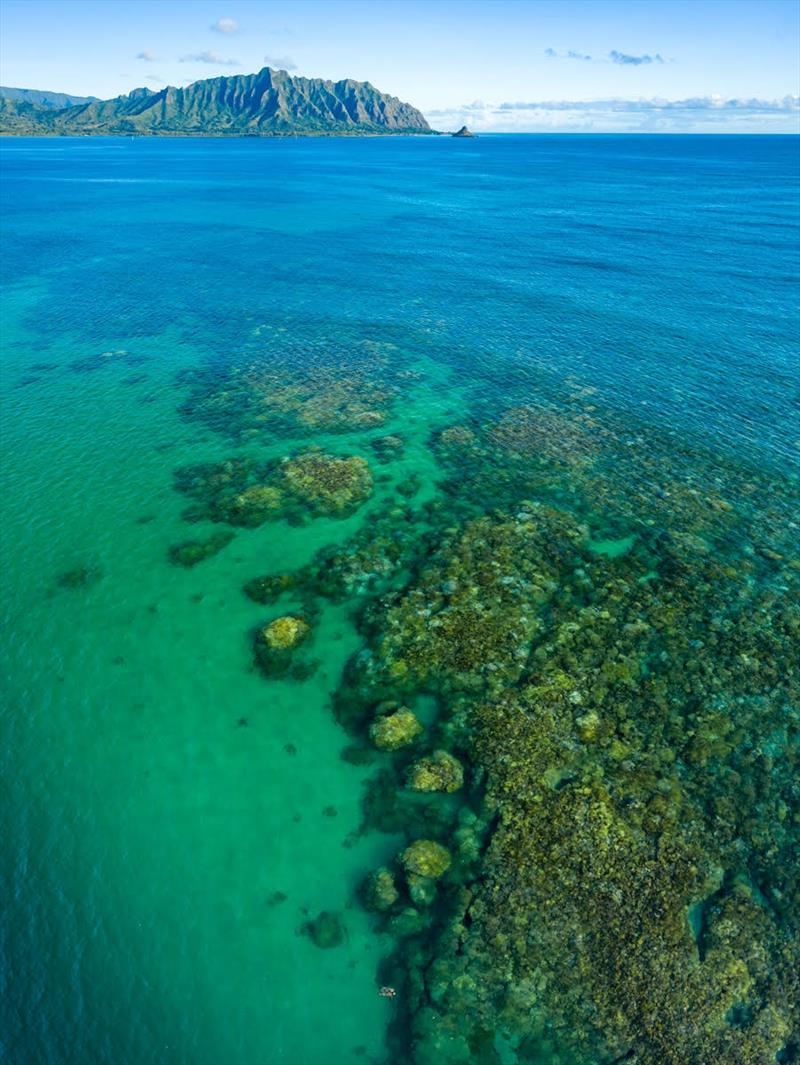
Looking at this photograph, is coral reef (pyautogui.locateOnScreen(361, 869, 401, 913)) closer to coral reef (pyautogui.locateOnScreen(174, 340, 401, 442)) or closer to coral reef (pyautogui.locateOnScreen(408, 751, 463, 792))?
coral reef (pyautogui.locateOnScreen(408, 751, 463, 792))

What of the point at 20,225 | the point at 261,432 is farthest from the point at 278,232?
the point at 261,432

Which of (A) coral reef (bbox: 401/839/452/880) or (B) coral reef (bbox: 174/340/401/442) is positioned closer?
(A) coral reef (bbox: 401/839/452/880)

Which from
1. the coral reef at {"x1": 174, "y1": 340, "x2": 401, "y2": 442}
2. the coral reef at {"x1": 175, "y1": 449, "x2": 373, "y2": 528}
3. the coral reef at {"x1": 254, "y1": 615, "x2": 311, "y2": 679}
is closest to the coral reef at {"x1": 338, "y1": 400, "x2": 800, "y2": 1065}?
the coral reef at {"x1": 254, "y1": 615, "x2": 311, "y2": 679}

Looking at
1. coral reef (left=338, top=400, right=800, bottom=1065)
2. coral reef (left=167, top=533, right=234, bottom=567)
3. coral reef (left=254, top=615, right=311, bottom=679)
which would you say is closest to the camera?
coral reef (left=338, top=400, right=800, bottom=1065)

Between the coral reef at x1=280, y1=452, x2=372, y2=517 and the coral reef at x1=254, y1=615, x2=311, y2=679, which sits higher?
the coral reef at x1=280, y1=452, x2=372, y2=517

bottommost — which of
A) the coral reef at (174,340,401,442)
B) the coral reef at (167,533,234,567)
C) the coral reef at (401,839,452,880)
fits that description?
the coral reef at (401,839,452,880)

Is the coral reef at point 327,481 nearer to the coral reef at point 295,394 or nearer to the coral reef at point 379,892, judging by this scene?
the coral reef at point 295,394

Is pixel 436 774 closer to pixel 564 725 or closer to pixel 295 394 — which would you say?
pixel 564 725

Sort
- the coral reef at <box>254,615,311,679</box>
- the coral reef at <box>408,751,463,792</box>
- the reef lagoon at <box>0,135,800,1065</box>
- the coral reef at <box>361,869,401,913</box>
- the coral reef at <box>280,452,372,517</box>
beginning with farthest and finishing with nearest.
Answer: the coral reef at <box>280,452,372,517</box> < the coral reef at <box>254,615,311,679</box> < the coral reef at <box>408,751,463,792</box> < the coral reef at <box>361,869,401,913</box> < the reef lagoon at <box>0,135,800,1065</box>
